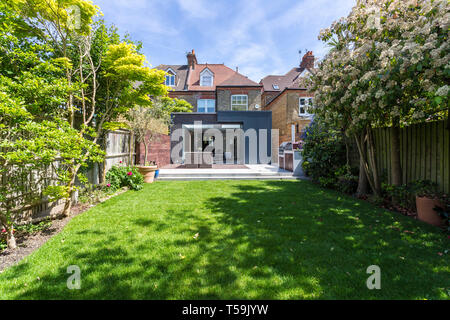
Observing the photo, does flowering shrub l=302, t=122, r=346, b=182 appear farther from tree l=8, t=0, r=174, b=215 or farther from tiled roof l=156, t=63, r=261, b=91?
tiled roof l=156, t=63, r=261, b=91

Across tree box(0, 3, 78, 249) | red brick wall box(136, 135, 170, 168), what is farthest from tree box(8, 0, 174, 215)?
red brick wall box(136, 135, 170, 168)

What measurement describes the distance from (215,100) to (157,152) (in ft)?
36.6

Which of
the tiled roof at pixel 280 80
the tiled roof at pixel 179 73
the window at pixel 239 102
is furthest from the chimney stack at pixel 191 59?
the tiled roof at pixel 280 80

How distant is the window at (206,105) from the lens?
21484 mm

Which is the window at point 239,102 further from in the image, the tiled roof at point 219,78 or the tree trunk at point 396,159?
the tree trunk at point 396,159

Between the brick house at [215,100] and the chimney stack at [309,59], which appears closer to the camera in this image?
the brick house at [215,100]

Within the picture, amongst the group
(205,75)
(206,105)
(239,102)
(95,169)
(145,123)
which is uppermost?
(205,75)

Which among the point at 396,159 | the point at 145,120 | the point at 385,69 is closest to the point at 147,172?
the point at 145,120

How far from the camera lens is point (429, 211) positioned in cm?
384

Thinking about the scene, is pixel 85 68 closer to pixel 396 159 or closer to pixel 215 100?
pixel 396 159

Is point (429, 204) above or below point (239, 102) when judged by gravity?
below

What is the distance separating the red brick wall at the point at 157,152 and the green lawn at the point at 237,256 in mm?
5663
